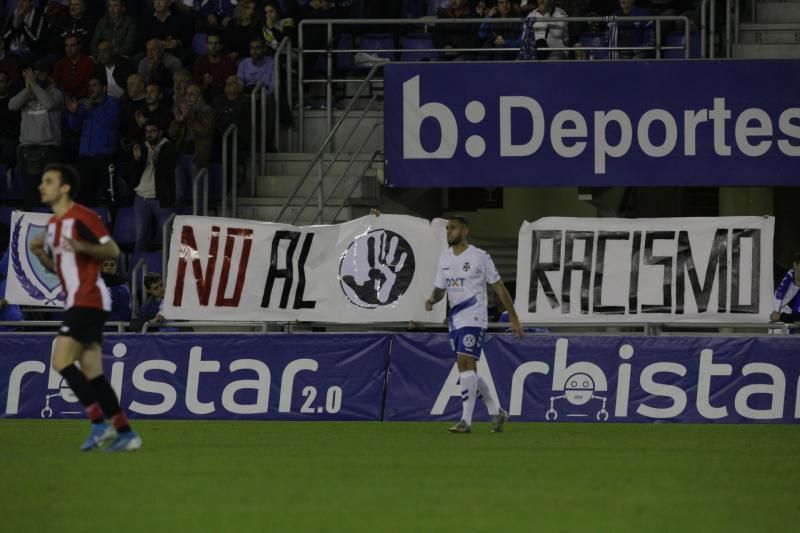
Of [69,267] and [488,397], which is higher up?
[69,267]

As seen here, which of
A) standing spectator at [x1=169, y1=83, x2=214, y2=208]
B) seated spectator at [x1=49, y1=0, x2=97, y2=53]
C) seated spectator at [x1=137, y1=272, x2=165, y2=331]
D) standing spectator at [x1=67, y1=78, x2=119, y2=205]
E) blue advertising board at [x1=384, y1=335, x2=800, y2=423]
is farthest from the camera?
seated spectator at [x1=49, y1=0, x2=97, y2=53]

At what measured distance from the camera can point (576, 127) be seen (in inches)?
733

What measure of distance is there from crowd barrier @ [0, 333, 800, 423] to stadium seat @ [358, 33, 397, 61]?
21.8ft

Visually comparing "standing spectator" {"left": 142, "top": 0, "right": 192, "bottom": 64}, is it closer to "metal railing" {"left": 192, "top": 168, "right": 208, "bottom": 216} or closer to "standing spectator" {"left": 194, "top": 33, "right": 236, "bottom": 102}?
"standing spectator" {"left": 194, "top": 33, "right": 236, "bottom": 102}

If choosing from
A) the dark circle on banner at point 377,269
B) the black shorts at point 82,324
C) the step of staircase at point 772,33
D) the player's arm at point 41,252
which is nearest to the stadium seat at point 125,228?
the dark circle on banner at point 377,269

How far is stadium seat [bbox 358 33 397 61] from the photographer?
2308 cm

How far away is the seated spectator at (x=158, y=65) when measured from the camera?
22594 millimetres

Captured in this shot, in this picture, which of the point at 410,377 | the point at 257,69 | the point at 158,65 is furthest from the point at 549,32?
the point at 410,377

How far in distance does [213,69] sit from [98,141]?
1.99m

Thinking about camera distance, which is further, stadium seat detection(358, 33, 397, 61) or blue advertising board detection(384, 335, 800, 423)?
stadium seat detection(358, 33, 397, 61)

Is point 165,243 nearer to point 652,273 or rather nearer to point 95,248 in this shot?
point 652,273

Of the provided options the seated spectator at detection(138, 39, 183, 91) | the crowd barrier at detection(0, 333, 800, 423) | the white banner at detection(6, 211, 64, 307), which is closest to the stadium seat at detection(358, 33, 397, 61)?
the seated spectator at detection(138, 39, 183, 91)

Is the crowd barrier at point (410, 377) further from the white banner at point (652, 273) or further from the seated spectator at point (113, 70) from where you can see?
the seated spectator at point (113, 70)

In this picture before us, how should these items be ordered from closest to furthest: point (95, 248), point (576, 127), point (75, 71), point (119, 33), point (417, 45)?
1. point (95, 248)
2. point (576, 127)
3. point (75, 71)
4. point (417, 45)
5. point (119, 33)
